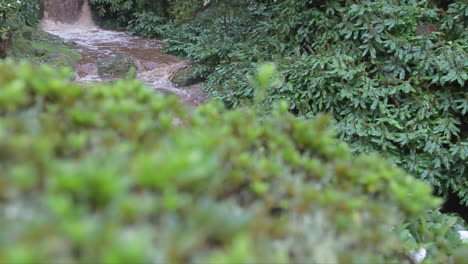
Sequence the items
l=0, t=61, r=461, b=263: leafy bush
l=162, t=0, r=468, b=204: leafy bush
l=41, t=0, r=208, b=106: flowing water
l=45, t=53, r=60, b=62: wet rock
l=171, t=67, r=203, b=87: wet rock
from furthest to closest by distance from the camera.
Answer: l=45, t=53, r=60, b=62: wet rock, l=41, t=0, r=208, b=106: flowing water, l=171, t=67, r=203, b=87: wet rock, l=162, t=0, r=468, b=204: leafy bush, l=0, t=61, r=461, b=263: leafy bush

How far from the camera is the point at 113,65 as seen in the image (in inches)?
376

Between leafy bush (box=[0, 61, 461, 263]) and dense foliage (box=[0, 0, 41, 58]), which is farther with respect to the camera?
dense foliage (box=[0, 0, 41, 58])

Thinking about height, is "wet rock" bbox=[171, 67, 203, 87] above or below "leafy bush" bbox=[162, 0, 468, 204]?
below

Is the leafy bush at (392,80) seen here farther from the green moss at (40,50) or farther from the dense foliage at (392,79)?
the green moss at (40,50)

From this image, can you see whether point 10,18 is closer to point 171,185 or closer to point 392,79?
point 392,79

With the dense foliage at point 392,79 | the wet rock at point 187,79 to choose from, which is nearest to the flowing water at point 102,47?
the wet rock at point 187,79

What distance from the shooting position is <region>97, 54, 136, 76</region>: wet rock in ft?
30.8

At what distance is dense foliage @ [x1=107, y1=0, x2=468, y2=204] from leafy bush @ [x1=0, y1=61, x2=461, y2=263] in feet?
11.1

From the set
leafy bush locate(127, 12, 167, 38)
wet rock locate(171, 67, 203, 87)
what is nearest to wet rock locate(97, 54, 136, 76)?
wet rock locate(171, 67, 203, 87)

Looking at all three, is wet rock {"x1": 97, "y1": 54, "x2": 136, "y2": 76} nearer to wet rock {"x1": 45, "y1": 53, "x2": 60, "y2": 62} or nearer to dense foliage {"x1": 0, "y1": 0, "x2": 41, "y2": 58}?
wet rock {"x1": 45, "y1": 53, "x2": 60, "y2": 62}

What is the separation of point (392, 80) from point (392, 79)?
0.05 feet

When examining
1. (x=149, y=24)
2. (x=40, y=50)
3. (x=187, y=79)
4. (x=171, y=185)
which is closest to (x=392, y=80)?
(x=171, y=185)

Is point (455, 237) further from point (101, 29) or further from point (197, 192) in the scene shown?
point (101, 29)

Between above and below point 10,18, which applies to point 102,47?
below
